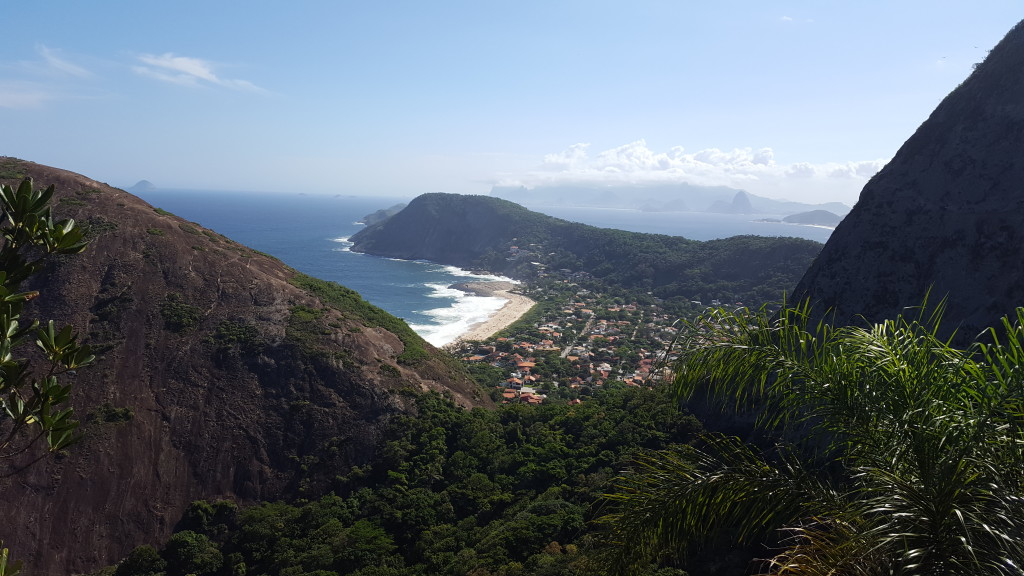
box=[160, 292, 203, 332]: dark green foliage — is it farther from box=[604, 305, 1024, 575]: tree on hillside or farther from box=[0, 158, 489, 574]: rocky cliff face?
box=[604, 305, 1024, 575]: tree on hillside

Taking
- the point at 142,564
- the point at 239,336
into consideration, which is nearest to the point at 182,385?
the point at 239,336

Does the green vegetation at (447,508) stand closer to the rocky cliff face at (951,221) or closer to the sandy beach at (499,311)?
the rocky cliff face at (951,221)

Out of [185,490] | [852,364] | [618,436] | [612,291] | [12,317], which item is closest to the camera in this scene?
[12,317]

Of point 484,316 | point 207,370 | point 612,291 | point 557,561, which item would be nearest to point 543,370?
point 484,316

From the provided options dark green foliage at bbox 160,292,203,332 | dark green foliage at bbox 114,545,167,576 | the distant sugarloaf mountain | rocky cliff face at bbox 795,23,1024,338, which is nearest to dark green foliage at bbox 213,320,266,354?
dark green foliage at bbox 160,292,203,332

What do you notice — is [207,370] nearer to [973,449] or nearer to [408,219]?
[973,449]

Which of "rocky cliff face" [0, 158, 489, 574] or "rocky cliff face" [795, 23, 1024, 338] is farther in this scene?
"rocky cliff face" [0, 158, 489, 574]

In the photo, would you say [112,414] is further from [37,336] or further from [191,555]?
[37,336]
